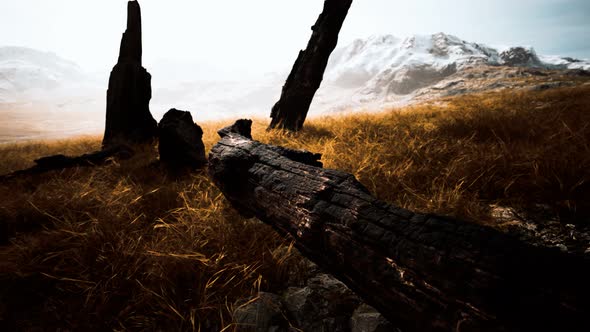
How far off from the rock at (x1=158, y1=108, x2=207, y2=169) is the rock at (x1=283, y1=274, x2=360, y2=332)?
87.3 inches

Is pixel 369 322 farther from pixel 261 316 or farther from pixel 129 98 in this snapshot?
pixel 129 98

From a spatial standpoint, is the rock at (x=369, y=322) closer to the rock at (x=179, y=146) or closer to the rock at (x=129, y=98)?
the rock at (x=179, y=146)

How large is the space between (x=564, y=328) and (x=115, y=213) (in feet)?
7.94

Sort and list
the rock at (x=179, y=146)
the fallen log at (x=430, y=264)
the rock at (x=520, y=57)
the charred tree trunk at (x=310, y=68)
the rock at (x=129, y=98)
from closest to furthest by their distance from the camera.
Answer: the fallen log at (x=430, y=264) → the rock at (x=179, y=146) → the rock at (x=129, y=98) → the charred tree trunk at (x=310, y=68) → the rock at (x=520, y=57)

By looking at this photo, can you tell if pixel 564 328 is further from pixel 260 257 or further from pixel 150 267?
pixel 150 267

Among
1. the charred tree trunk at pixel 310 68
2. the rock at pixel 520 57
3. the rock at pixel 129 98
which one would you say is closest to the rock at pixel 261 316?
the charred tree trunk at pixel 310 68

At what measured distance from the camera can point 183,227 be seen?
188cm

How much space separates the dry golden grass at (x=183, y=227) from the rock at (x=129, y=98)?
1547 mm

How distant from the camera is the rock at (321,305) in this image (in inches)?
45.7

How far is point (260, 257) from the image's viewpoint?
1.50 metres

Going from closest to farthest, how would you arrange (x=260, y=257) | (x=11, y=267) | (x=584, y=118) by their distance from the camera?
(x=11, y=267), (x=260, y=257), (x=584, y=118)

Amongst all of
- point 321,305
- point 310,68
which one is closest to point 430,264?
point 321,305

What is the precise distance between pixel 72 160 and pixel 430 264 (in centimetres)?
377

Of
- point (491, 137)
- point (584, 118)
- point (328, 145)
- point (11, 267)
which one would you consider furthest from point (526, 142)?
point (11, 267)
